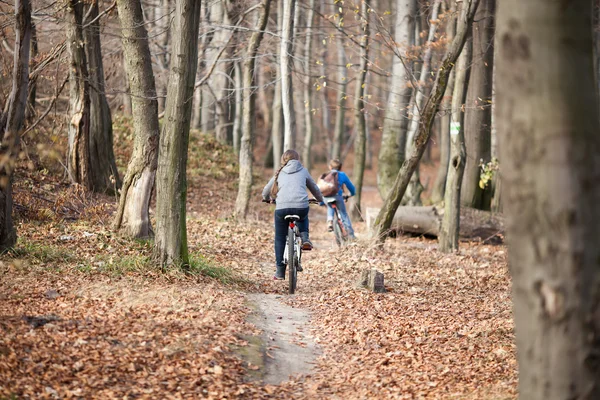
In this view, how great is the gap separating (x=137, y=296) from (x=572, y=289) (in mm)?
5423

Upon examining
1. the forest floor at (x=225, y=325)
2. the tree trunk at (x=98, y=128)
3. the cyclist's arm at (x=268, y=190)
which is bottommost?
the forest floor at (x=225, y=325)

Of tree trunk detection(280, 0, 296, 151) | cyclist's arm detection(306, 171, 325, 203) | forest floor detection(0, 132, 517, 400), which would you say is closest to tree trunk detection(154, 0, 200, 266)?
forest floor detection(0, 132, 517, 400)

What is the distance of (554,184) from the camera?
158 inches

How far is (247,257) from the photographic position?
13.2 m

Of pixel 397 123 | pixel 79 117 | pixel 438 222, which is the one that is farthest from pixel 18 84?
pixel 397 123

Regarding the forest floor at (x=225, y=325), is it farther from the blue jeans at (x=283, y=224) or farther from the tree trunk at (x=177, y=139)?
the blue jeans at (x=283, y=224)

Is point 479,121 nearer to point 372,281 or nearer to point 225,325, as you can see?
point 372,281

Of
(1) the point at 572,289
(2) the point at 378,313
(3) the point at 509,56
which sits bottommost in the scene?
(2) the point at 378,313

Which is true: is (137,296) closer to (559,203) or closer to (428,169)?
(559,203)

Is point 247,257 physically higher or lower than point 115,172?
lower

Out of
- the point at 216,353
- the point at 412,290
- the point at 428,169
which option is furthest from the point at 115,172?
→ the point at 428,169

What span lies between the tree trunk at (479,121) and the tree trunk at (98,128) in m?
9.68

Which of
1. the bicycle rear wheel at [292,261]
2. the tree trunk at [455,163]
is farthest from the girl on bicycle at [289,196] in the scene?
the tree trunk at [455,163]

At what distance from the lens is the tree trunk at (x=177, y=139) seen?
9250mm
